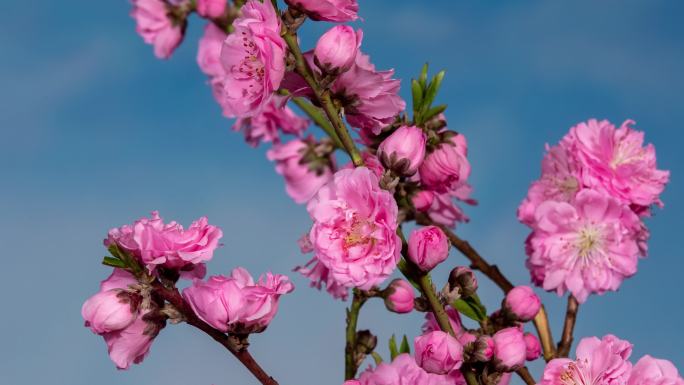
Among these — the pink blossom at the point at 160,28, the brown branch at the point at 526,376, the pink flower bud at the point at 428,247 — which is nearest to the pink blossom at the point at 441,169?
the pink flower bud at the point at 428,247

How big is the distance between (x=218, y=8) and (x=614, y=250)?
4.18ft

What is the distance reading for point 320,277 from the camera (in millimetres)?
1989

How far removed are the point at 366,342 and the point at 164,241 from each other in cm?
68

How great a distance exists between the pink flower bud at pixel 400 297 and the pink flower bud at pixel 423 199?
8.4 inches

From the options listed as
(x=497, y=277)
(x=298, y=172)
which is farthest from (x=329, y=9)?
(x=298, y=172)

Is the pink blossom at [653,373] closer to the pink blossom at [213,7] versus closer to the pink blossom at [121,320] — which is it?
the pink blossom at [121,320]

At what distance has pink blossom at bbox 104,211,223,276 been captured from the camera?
143 centimetres

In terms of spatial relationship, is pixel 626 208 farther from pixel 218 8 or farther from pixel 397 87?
pixel 218 8

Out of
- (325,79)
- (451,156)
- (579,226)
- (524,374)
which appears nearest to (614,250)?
(579,226)

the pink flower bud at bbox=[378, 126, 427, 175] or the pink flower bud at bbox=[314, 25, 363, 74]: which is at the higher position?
the pink flower bud at bbox=[314, 25, 363, 74]

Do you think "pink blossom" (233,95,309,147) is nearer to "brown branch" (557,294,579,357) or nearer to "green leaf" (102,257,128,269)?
"brown branch" (557,294,579,357)

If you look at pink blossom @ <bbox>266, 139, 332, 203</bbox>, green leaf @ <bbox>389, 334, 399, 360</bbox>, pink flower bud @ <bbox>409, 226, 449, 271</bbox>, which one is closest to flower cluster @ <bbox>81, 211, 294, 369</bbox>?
pink flower bud @ <bbox>409, 226, 449, 271</bbox>

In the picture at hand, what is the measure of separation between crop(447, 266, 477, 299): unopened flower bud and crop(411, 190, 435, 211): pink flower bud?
22 cm

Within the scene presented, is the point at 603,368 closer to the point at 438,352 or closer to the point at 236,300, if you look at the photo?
the point at 438,352
